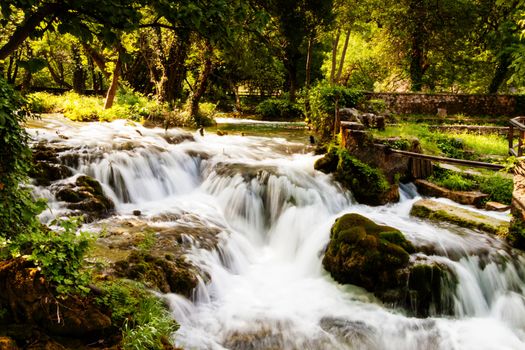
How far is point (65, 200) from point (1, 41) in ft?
48.9

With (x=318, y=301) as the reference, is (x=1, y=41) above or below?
above

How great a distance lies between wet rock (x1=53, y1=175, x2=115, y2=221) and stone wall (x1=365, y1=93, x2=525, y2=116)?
1943 cm

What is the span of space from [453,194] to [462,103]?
16.1 metres

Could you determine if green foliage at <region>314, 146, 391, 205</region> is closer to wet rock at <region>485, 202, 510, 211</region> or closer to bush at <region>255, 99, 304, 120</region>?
wet rock at <region>485, 202, 510, 211</region>

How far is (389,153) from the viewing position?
1142 cm

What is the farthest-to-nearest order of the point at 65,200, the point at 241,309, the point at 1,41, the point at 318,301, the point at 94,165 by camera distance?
the point at 1,41 < the point at 94,165 < the point at 65,200 < the point at 318,301 < the point at 241,309

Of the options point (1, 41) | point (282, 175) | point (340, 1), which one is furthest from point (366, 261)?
point (340, 1)

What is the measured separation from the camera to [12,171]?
389cm

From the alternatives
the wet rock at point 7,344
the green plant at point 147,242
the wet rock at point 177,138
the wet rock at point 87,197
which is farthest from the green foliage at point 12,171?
the wet rock at point 177,138

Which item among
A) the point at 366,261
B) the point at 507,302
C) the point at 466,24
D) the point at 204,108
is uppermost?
the point at 466,24

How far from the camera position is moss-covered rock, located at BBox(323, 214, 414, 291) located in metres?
7.14

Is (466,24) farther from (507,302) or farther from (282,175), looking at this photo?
(507,302)

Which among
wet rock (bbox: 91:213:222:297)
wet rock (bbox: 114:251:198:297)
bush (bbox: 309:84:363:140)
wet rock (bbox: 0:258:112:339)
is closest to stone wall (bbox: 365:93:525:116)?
bush (bbox: 309:84:363:140)

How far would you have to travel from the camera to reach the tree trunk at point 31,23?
3494 millimetres
